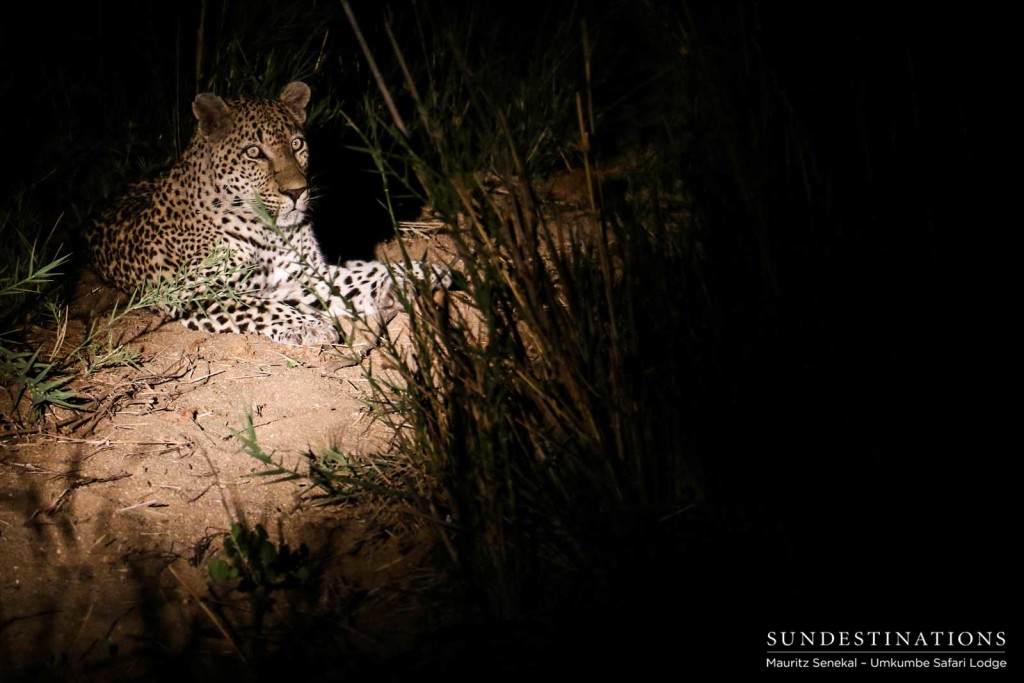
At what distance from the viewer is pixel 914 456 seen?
6.84 feet

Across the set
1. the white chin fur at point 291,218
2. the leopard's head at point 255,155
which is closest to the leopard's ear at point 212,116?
the leopard's head at point 255,155

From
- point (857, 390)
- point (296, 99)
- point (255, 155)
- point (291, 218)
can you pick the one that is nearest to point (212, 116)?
point (255, 155)

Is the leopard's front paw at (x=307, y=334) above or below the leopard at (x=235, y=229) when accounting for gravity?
below

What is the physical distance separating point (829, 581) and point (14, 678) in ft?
6.15

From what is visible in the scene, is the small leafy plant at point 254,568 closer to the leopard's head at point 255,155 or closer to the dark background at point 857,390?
the dark background at point 857,390

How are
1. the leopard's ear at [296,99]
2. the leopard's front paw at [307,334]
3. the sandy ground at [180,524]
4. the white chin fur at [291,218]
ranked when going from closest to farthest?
1. the sandy ground at [180,524]
2. the leopard's front paw at [307,334]
3. the white chin fur at [291,218]
4. the leopard's ear at [296,99]

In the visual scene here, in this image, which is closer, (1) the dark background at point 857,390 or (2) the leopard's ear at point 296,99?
(1) the dark background at point 857,390

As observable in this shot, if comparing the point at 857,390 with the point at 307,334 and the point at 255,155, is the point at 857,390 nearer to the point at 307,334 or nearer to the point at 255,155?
the point at 307,334

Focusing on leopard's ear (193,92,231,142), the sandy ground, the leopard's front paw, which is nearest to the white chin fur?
leopard's ear (193,92,231,142)

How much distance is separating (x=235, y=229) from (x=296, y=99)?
715 mm

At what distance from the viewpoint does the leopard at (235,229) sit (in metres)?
4.25

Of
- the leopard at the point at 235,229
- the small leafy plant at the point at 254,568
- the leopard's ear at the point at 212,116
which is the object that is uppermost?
the leopard's ear at the point at 212,116

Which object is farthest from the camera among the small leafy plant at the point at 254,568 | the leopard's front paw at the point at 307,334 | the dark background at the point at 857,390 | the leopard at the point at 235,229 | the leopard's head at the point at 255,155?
the leopard's head at the point at 255,155

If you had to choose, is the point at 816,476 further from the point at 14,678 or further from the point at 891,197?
the point at 14,678
